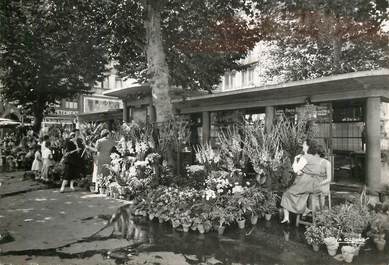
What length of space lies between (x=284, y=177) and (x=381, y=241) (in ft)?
8.94

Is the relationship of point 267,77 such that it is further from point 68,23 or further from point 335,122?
point 68,23

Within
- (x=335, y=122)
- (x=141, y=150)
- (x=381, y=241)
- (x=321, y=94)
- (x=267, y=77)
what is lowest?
(x=381, y=241)

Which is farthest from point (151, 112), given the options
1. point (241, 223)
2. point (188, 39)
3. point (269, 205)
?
point (241, 223)

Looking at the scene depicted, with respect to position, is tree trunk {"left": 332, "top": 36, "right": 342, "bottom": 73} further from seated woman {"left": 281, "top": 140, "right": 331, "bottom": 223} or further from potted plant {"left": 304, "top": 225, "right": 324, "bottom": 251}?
potted plant {"left": 304, "top": 225, "right": 324, "bottom": 251}

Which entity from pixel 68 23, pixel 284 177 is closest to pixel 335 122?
pixel 284 177

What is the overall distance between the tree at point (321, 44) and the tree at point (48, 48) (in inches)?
329

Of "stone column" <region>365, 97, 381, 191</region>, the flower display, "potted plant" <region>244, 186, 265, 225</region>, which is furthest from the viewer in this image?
"stone column" <region>365, 97, 381, 191</region>

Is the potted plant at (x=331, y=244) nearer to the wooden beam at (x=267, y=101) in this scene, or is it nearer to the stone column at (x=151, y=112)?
the wooden beam at (x=267, y=101)

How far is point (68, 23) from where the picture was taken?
13.0 metres

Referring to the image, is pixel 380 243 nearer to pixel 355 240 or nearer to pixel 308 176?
pixel 355 240

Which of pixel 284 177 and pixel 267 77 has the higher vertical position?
pixel 267 77

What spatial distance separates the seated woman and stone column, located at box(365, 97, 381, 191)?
413cm

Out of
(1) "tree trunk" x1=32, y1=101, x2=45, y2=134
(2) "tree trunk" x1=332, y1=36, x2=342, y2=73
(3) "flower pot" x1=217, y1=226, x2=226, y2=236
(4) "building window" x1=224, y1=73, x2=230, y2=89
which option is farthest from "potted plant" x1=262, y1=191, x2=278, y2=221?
(4) "building window" x1=224, y1=73, x2=230, y2=89

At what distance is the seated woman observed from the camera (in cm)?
733
